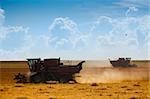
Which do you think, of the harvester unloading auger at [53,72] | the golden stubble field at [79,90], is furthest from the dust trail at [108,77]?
the golden stubble field at [79,90]

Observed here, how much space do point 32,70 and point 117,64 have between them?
36585 mm

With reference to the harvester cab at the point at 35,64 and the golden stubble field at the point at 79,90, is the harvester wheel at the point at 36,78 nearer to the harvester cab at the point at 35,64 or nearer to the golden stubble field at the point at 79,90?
the harvester cab at the point at 35,64

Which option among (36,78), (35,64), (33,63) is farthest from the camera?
(33,63)

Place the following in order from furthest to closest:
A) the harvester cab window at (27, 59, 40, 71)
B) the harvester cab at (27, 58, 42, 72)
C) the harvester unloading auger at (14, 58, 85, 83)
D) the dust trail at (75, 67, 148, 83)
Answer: the dust trail at (75, 67, 148, 83), the harvester cab window at (27, 59, 40, 71), the harvester cab at (27, 58, 42, 72), the harvester unloading auger at (14, 58, 85, 83)

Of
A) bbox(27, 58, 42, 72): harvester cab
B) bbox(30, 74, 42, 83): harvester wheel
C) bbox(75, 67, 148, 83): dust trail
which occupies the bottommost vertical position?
bbox(75, 67, 148, 83): dust trail

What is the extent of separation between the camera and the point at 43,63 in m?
35.4

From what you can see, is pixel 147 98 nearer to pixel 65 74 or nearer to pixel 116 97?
pixel 116 97

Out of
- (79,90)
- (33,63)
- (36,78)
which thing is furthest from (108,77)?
(79,90)

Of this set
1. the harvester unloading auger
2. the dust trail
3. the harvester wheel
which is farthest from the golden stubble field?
the dust trail

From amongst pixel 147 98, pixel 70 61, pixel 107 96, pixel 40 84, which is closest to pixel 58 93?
pixel 107 96

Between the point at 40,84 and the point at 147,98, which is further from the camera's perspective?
the point at 40,84

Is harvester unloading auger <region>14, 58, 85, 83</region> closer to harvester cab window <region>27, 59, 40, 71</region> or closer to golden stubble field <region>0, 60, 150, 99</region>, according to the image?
harvester cab window <region>27, 59, 40, 71</region>

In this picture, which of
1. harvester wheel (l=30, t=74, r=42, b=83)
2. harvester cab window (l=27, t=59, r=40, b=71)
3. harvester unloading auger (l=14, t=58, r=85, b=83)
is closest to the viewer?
harvester unloading auger (l=14, t=58, r=85, b=83)

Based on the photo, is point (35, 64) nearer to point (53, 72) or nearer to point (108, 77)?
point (53, 72)
